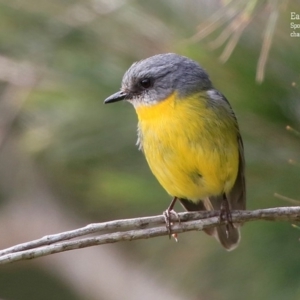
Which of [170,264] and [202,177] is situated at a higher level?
[202,177]

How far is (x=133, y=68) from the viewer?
9.98ft

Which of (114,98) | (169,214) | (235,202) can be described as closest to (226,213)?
(169,214)

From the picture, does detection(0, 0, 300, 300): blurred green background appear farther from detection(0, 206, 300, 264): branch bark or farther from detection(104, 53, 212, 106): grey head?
detection(0, 206, 300, 264): branch bark

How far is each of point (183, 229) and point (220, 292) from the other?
1.69ft

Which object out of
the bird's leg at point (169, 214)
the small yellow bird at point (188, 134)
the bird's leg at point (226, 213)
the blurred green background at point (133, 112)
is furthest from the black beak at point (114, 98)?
the bird's leg at point (226, 213)

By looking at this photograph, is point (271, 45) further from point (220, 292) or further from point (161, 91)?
point (220, 292)

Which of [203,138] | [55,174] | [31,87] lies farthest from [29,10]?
[55,174]

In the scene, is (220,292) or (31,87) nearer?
(220,292)

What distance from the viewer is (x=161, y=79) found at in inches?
127

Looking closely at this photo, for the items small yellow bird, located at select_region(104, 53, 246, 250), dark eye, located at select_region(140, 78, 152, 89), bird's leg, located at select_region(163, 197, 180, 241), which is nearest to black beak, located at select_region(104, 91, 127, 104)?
small yellow bird, located at select_region(104, 53, 246, 250)

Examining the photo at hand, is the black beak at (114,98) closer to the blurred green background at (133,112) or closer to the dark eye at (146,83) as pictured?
the blurred green background at (133,112)

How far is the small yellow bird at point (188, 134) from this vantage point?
2.91 m

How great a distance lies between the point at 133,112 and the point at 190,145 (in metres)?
0.43

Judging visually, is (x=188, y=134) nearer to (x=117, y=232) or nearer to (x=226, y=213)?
(x=226, y=213)
